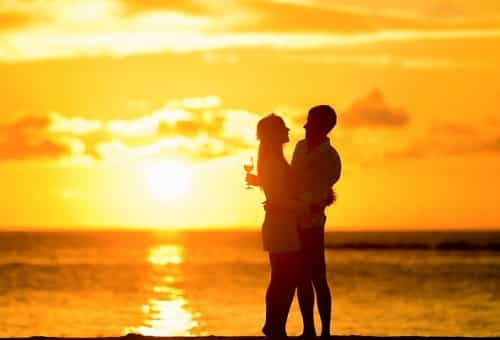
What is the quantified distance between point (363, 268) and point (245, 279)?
22882mm

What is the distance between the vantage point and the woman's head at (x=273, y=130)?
16328 millimetres

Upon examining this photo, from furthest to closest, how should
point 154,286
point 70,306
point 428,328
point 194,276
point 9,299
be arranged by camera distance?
1. point 194,276
2. point 154,286
3. point 9,299
4. point 70,306
5. point 428,328

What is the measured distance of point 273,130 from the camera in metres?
16.4

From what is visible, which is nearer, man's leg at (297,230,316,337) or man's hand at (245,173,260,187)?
man's hand at (245,173,260,187)

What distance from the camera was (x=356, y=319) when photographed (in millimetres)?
48625

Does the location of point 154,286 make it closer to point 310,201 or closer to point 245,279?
point 245,279

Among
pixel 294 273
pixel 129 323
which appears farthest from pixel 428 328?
pixel 294 273

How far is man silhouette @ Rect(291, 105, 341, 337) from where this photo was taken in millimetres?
16672

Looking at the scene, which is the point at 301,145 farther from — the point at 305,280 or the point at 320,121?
the point at 305,280

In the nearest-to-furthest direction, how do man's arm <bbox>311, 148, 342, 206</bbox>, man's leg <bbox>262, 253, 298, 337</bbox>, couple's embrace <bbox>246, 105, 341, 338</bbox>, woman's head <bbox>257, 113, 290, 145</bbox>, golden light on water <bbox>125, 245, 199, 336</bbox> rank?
Answer: 1. woman's head <bbox>257, 113, 290, 145</bbox>
2. couple's embrace <bbox>246, 105, 341, 338</bbox>
3. man's leg <bbox>262, 253, 298, 337</bbox>
4. man's arm <bbox>311, 148, 342, 206</bbox>
5. golden light on water <bbox>125, 245, 199, 336</bbox>

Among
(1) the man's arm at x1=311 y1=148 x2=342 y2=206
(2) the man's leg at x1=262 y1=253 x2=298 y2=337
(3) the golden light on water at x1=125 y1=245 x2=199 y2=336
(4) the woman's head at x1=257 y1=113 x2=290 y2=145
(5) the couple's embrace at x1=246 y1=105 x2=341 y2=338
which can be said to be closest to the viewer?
(4) the woman's head at x1=257 y1=113 x2=290 y2=145

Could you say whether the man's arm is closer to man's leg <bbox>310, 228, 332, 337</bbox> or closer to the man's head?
the man's head

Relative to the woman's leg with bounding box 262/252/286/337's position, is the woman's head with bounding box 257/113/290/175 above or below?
above

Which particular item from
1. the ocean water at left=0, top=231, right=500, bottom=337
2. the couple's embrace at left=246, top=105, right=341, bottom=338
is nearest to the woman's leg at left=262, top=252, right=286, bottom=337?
the couple's embrace at left=246, top=105, right=341, bottom=338
